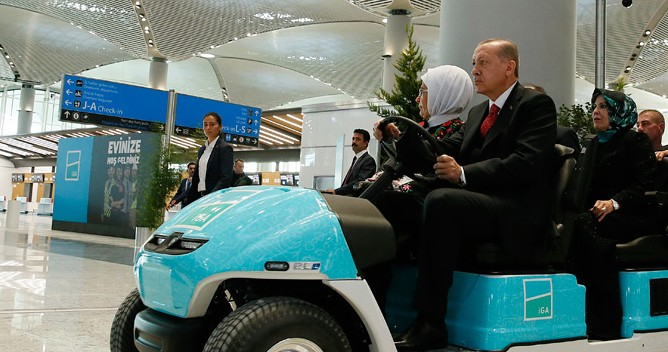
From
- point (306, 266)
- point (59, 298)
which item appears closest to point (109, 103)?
point (59, 298)

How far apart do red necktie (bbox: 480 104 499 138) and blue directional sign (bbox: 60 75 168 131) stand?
43.2 ft

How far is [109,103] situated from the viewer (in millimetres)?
15336

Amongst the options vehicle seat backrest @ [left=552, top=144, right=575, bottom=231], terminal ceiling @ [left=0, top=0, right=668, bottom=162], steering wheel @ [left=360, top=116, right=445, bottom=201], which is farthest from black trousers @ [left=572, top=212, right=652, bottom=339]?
terminal ceiling @ [left=0, top=0, right=668, bottom=162]

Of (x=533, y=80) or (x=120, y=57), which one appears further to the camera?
(x=120, y=57)

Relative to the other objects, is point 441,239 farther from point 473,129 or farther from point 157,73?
point 157,73

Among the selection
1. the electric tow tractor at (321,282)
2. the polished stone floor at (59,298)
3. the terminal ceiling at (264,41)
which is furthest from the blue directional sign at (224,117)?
the electric tow tractor at (321,282)

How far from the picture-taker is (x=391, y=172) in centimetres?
249

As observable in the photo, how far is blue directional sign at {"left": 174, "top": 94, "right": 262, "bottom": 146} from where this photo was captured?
15.5 metres

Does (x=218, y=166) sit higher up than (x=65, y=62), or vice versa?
(x=65, y=62)

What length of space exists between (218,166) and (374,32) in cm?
A: 2121

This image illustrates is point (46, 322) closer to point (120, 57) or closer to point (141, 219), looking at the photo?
point (141, 219)

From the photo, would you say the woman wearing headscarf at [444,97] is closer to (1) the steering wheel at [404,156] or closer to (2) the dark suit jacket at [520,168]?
(2) the dark suit jacket at [520,168]

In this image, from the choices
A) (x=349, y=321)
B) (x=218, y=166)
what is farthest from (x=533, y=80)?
(x=349, y=321)

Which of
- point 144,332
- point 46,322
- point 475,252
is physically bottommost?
point 46,322
